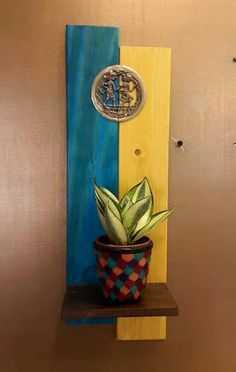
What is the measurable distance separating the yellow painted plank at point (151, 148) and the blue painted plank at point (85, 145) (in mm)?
33

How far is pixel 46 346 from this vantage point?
0.81 m

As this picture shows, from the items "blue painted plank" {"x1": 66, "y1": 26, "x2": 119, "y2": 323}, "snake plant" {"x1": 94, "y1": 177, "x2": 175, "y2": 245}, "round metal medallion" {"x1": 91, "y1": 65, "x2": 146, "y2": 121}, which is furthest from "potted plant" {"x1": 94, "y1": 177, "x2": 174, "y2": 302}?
"round metal medallion" {"x1": 91, "y1": 65, "x2": 146, "y2": 121}

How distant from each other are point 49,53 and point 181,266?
0.65 metres

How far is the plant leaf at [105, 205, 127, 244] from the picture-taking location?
640 mm

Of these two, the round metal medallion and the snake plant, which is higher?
the round metal medallion

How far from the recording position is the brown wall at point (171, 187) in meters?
0.78

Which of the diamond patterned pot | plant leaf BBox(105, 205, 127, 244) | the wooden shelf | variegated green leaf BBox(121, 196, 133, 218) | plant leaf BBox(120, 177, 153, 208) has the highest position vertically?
plant leaf BBox(120, 177, 153, 208)

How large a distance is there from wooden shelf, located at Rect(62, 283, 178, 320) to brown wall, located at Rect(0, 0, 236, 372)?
0.11m

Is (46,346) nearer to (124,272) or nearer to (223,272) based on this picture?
(124,272)

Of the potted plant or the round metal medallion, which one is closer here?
the potted plant

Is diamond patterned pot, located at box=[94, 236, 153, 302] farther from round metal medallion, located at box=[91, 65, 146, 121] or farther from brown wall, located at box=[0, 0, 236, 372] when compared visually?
round metal medallion, located at box=[91, 65, 146, 121]

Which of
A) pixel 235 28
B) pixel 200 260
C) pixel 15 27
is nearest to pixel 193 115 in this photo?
pixel 235 28

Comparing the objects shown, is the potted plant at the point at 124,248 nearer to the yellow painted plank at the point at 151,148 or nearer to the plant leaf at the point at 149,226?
the plant leaf at the point at 149,226

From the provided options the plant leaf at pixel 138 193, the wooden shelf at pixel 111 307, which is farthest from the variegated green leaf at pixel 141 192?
the wooden shelf at pixel 111 307
